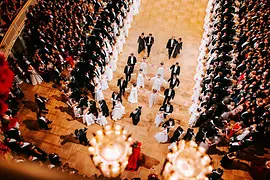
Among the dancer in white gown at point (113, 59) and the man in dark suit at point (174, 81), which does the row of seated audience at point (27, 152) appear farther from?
the man in dark suit at point (174, 81)

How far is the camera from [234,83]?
40.8 ft

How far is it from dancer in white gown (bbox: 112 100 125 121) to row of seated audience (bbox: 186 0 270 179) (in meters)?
3.05

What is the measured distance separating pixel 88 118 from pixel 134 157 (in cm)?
277

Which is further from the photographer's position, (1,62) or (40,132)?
(40,132)

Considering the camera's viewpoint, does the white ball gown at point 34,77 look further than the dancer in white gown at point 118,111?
Yes

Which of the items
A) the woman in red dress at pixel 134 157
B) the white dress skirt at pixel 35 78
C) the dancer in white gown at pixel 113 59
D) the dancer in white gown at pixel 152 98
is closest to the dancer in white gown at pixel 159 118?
the dancer in white gown at pixel 152 98

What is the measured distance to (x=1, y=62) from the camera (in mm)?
3125

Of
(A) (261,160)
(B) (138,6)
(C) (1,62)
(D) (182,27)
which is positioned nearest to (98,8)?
(B) (138,6)

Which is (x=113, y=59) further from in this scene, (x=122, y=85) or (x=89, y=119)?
(x=89, y=119)

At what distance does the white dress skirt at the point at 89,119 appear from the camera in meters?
11.9

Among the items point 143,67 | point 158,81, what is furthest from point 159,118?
point 143,67

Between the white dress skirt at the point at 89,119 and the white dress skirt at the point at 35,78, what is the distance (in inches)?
131

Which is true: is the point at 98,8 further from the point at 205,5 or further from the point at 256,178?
the point at 256,178

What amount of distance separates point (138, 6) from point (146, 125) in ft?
29.9
